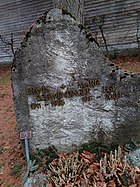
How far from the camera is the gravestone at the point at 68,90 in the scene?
14.1 ft

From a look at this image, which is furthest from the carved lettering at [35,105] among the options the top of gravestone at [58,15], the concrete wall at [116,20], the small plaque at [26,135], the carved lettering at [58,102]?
the concrete wall at [116,20]

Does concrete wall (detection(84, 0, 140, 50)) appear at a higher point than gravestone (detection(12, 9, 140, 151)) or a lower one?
higher

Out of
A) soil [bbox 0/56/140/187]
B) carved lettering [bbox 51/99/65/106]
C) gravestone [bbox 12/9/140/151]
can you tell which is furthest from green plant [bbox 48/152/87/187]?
carved lettering [bbox 51/99/65/106]

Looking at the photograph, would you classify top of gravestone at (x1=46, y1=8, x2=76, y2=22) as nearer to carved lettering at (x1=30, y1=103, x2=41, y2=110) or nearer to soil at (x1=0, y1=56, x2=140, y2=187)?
carved lettering at (x1=30, y1=103, x2=41, y2=110)

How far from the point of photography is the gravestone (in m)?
4.29

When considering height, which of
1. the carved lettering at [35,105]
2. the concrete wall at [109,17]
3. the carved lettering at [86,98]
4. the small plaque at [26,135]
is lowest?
the small plaque at [26,135]

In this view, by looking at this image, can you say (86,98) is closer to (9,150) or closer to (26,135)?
(26,135)

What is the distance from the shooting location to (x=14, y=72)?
4.48 m

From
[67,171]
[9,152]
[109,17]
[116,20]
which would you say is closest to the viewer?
[67,171]

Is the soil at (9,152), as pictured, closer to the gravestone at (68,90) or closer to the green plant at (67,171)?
the gravestone at (68,90)

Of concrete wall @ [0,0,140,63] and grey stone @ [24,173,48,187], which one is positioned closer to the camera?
grey stone @ [24,173,48,187]

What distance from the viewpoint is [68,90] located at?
4.49 m

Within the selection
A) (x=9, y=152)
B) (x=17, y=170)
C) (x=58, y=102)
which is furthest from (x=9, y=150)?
(x=58, y=102)

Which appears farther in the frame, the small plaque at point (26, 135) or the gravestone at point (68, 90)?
the small plaque at point (26, 135)
